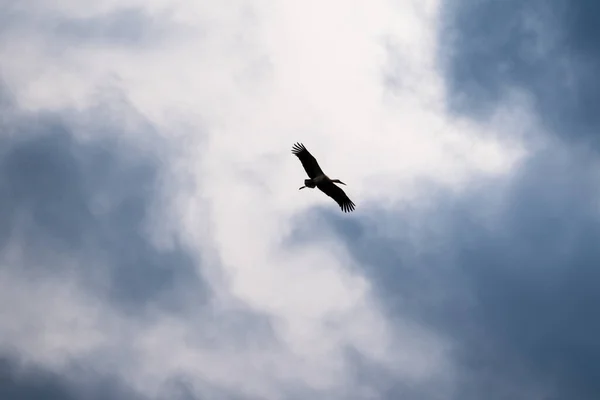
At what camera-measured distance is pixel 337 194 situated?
287ft

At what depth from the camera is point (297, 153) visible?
84.0m

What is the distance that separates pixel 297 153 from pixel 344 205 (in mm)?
6966

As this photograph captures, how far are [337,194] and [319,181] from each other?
280 centimetres

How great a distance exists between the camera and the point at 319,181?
85.3 m

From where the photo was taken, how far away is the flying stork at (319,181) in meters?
83.9

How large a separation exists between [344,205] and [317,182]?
154 inches

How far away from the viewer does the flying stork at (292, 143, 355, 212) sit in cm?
8388

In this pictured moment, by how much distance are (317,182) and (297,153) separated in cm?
315

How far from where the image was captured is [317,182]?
85.3 meters

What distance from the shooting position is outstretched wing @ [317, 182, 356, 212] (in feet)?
283

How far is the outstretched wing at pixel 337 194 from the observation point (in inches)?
3393
